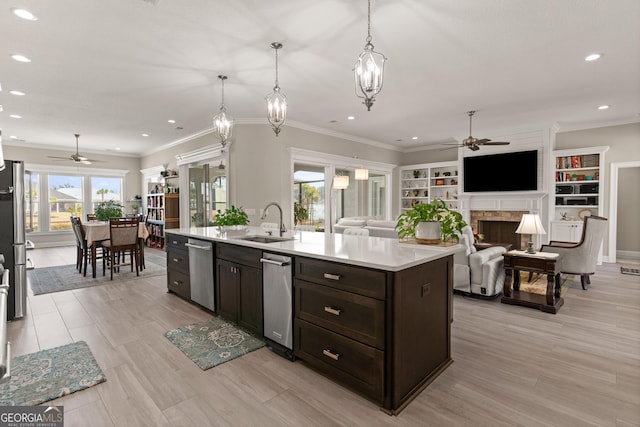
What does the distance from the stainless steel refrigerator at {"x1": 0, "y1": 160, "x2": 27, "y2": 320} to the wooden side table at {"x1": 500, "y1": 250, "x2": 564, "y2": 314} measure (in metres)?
5.55

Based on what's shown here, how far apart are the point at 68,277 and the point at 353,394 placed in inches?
213

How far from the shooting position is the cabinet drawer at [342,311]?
6.31 feet

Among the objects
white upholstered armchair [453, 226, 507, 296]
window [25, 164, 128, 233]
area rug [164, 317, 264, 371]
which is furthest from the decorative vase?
window [25, 164, 128, 233]

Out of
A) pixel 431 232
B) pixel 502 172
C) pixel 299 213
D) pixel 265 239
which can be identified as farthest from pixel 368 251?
pixel 502 172

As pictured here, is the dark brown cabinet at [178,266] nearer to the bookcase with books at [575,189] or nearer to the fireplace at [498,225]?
the fireplace at [498,225]

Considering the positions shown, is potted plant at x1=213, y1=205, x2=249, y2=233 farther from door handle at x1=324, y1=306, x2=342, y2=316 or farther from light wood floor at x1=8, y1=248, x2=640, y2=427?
door handle at x1=324, y1=306, x2=342, y2=316

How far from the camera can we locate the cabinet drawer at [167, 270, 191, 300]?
389 centimetres

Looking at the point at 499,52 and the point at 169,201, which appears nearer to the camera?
the point at 499,52

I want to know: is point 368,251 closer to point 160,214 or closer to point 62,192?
point 160,214

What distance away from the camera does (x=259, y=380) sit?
2254 mm

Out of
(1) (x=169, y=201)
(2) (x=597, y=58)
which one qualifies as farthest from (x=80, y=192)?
(2) (x=597, y=58)

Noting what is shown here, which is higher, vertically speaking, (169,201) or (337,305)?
(169,201)

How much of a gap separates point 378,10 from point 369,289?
7.51 feet

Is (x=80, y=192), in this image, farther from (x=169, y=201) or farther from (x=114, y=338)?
(x=114, y=338)
